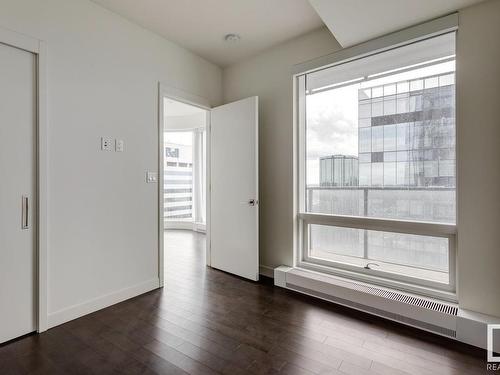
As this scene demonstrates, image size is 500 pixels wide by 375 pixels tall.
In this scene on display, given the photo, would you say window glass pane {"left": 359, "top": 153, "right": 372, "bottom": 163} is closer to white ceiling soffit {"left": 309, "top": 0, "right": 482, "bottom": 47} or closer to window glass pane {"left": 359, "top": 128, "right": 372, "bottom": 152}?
window glass pane {"left": 359, "top": 128, "right": 372, "bottom": 152}

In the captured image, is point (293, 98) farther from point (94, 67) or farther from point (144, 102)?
point (94, 67)

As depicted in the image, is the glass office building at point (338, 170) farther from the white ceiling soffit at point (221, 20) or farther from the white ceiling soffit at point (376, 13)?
the white ceiling soffit at point (221, 20)

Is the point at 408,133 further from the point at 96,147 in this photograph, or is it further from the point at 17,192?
the point at 17,192

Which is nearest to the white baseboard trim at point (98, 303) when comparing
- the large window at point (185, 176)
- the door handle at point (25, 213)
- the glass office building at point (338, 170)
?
the door handle at point (25, 213)

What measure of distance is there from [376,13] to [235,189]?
2.23 meters

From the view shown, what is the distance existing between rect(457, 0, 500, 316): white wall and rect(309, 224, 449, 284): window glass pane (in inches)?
9.4

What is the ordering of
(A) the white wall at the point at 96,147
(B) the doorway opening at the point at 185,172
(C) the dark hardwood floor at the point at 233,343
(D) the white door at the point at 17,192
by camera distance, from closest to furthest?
(C) the dark hardwood floor at the point at 233,343, (D) the white door at the point at 17,192, (A) the white wall at the point at 96,147, (B) the doorway opening at the point at 185,172

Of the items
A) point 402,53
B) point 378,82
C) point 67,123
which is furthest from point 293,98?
point 67,123

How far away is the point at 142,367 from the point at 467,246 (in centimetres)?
254

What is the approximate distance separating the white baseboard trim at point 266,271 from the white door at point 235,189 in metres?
0.21

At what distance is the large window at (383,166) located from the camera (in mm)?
2348

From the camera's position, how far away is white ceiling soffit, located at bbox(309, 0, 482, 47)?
79.6 inches

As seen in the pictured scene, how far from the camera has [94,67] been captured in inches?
96.1

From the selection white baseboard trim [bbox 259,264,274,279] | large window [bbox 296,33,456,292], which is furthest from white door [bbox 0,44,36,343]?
large window [bbox 296,33,456,292]
